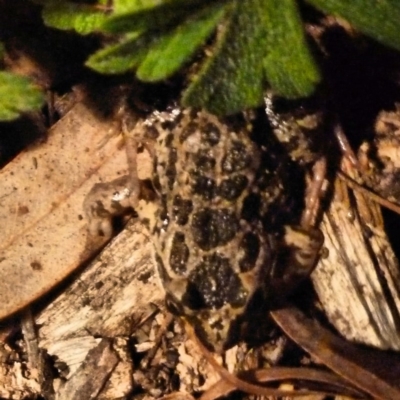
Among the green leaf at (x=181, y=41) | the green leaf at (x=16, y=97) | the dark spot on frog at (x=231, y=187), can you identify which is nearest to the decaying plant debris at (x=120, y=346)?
the dark spot on frog at (x=231, y=187)

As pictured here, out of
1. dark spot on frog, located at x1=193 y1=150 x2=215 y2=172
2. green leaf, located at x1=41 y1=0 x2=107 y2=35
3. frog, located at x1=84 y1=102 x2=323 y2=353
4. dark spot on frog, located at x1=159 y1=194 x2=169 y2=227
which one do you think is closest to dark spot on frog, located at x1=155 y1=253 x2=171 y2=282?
frog, located at x1=84 y1=102 x2=323 y2=353

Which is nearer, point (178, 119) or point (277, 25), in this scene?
point (277, 25)

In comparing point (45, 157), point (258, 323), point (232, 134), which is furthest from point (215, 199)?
point (45, 157)

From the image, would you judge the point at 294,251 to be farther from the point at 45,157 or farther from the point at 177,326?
the point at 45,157

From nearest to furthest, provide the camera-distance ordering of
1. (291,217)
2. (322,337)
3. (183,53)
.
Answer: (183,53), (322,337), (291,217)

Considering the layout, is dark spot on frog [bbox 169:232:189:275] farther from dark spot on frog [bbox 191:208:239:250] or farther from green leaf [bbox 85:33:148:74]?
green leaf [bbox 85:33:148:74]

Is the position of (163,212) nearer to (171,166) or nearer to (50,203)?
(171,166)

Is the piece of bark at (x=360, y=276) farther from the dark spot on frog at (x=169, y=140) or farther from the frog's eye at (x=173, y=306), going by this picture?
the dark spot on frog at (x=169, y=140)
